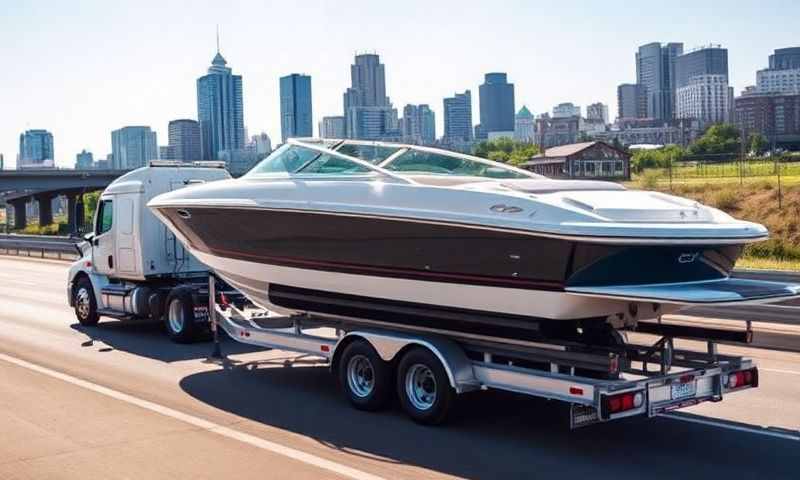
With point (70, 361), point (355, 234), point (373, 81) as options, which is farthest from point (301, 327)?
point (373, 81)

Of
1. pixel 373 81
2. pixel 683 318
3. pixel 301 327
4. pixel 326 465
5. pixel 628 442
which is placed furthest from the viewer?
pixel 373 81

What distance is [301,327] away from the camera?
11.4 meters

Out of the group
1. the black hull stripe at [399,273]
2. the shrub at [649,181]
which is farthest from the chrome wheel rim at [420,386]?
the shrub at [649,181]

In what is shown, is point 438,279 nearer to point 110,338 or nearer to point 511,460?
point 511,460

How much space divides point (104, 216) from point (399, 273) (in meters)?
8.81

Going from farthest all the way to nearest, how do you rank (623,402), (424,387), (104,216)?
1. (104,216)
2. (424,387)
3. (623,402)

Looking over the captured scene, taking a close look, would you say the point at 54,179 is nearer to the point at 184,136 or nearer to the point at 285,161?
the point at 285,161

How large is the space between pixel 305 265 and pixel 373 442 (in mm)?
2580

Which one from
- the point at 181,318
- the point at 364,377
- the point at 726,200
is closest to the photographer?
the point at 364,377

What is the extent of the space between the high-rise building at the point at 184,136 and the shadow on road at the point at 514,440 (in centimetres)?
15798

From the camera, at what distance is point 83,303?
1705 cm

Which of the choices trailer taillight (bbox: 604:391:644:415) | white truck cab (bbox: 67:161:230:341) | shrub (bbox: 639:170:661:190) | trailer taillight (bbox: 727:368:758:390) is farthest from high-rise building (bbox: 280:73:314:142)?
trailer taillight (bbox: 604:391:644:415)

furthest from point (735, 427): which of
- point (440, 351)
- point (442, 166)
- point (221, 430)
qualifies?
point (221, 430)

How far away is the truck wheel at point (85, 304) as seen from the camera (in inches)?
664
